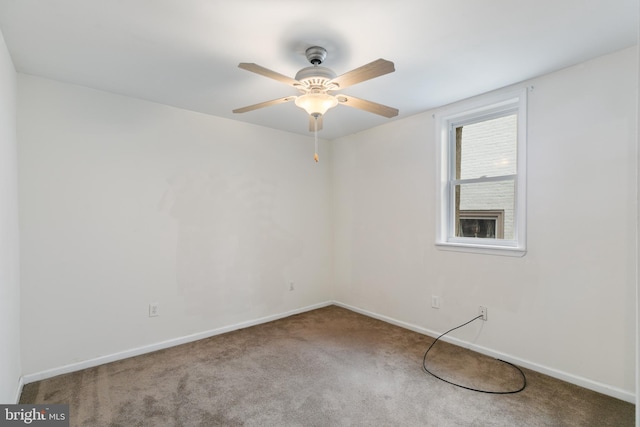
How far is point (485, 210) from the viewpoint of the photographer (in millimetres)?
3055

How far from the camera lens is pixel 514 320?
106 inches

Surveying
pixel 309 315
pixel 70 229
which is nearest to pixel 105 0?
pixel 70 229

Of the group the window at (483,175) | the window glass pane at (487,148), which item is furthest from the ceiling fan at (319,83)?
the window glass pane at (487,148)

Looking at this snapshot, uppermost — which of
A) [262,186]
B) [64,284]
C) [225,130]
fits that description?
[225,130]

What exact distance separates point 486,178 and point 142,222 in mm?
3321

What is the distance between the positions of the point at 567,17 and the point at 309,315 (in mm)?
3681

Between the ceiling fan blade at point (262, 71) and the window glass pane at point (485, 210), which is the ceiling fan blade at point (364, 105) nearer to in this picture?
the ceiling fan blade at point (262, 71)

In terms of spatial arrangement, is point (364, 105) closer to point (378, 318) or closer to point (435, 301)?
point (435, 301)

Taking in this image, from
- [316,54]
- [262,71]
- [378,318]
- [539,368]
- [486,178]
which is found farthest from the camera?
[378,318]

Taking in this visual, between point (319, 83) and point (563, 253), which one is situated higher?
point (319, 83)

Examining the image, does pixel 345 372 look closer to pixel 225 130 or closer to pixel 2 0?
pixel 225 130

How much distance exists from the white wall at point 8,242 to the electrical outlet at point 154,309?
3.02 feet

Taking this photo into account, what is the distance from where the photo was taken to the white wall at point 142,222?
2494 mm

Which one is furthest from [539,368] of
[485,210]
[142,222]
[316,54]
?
[142,222]
